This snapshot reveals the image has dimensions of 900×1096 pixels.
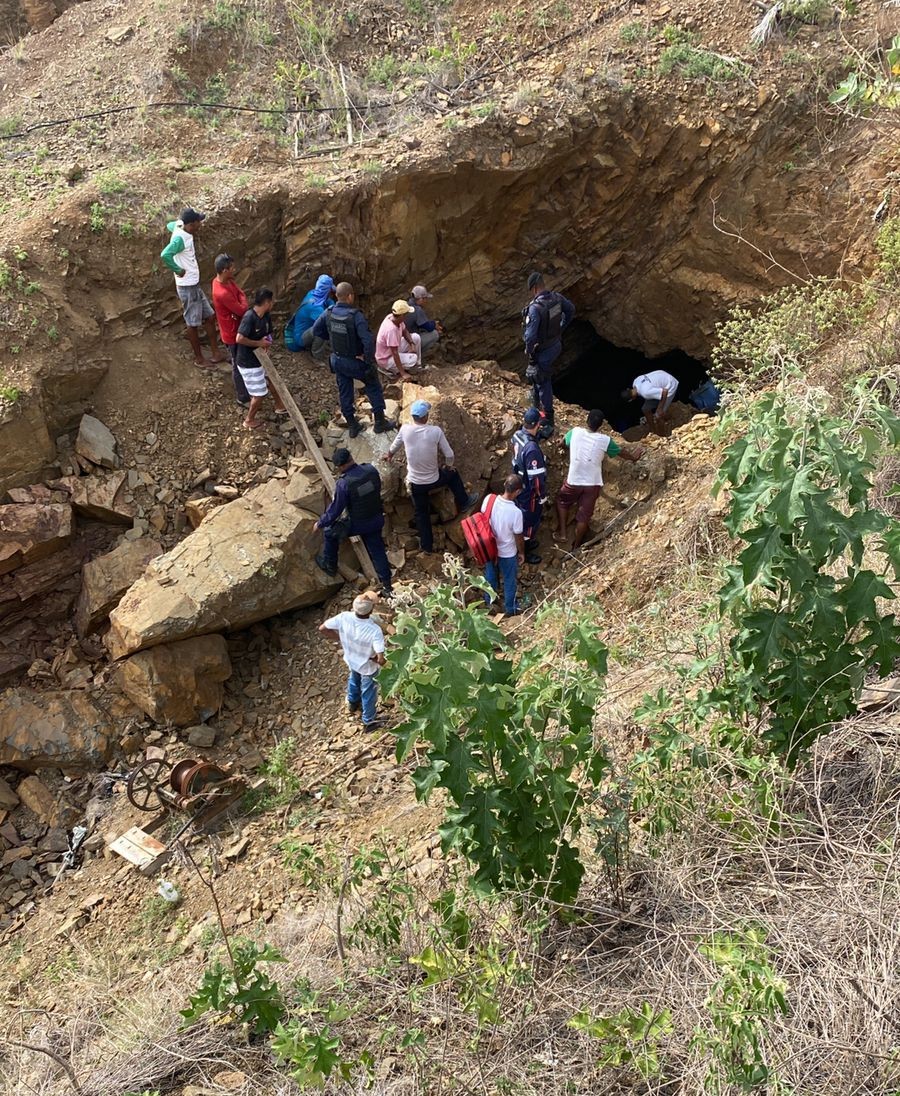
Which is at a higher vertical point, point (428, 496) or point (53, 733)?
point (428, 496)

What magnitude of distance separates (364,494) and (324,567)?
3.15ft

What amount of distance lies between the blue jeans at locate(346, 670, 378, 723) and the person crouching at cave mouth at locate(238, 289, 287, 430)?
282 centimetres

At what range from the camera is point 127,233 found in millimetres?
7914

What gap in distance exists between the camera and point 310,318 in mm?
8344

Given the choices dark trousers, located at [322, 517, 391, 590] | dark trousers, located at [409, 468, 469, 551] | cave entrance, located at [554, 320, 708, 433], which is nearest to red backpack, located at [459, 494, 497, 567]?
dark trousers, located at [409, 468, 469, 551]

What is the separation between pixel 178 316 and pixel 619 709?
5963 mm

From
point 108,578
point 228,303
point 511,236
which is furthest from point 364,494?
point 511,236

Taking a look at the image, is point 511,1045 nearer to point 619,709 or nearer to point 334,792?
point 619,709

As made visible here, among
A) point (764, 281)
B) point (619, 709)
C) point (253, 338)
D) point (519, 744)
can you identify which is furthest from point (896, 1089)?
point (764, 281)

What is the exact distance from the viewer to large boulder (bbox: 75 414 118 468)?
754cm

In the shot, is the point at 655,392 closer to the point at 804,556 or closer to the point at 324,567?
the point at 324,567

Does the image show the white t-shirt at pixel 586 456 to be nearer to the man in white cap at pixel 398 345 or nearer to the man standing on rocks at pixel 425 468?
the man standing on rocks at pixel 425 468

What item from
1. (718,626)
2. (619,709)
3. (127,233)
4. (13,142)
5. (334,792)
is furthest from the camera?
(13,142)

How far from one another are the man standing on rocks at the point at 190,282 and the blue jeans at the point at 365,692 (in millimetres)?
3600
